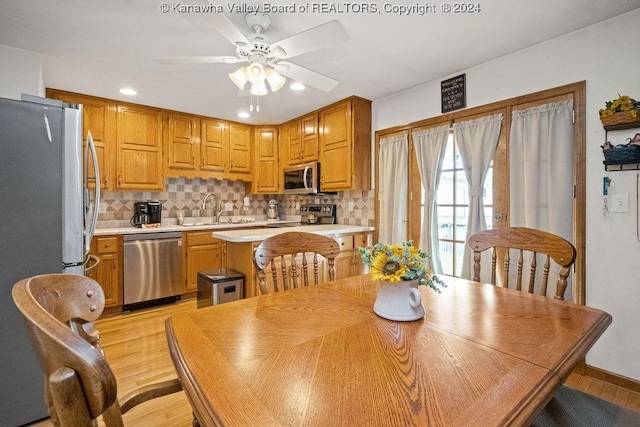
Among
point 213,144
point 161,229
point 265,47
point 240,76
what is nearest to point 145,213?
point 161,229

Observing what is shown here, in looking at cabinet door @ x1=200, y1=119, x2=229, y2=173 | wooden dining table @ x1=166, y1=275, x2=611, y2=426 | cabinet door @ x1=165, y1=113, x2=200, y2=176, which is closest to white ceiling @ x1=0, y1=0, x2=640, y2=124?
cabinet door @ x1=165, y1=113, x2=200, y2=176

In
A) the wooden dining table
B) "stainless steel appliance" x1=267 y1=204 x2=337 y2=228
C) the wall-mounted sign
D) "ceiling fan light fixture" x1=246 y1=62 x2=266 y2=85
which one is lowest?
the wooden dining table

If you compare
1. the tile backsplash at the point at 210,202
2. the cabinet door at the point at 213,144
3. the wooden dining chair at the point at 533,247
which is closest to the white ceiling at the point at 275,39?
the cabinet door at the point at 213,144

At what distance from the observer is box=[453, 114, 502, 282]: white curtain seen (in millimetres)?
2615

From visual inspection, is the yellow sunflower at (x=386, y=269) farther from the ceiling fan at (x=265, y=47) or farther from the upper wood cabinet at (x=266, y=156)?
the upper wood cabinet at (x=266, y=156)

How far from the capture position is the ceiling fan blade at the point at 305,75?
2.03 metres

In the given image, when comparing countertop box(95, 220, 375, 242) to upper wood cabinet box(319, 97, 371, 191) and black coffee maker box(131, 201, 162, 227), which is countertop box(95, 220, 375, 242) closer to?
black coffee maker box(131, 201, 162, 227)

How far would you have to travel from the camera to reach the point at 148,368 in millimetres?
2229

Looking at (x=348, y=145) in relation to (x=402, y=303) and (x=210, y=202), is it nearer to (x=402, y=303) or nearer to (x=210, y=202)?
(x=210, y=202)

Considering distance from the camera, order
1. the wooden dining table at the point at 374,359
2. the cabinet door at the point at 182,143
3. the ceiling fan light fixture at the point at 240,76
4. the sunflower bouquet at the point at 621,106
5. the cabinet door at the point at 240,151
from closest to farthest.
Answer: the wooden dining table at the point at 374,359 < the sunflower bouquet at the point at 621,106 < the ceiling fan light fixture at the point at 240,76 < the cabinet door at the point at 182,143 < the cabinet door at the point at 240,151

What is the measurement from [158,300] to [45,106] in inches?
98.9

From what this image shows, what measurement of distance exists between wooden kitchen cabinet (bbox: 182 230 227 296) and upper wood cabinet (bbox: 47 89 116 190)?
3.48ft

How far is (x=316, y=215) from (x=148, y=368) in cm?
267

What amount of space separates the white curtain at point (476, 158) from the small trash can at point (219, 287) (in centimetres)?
200
